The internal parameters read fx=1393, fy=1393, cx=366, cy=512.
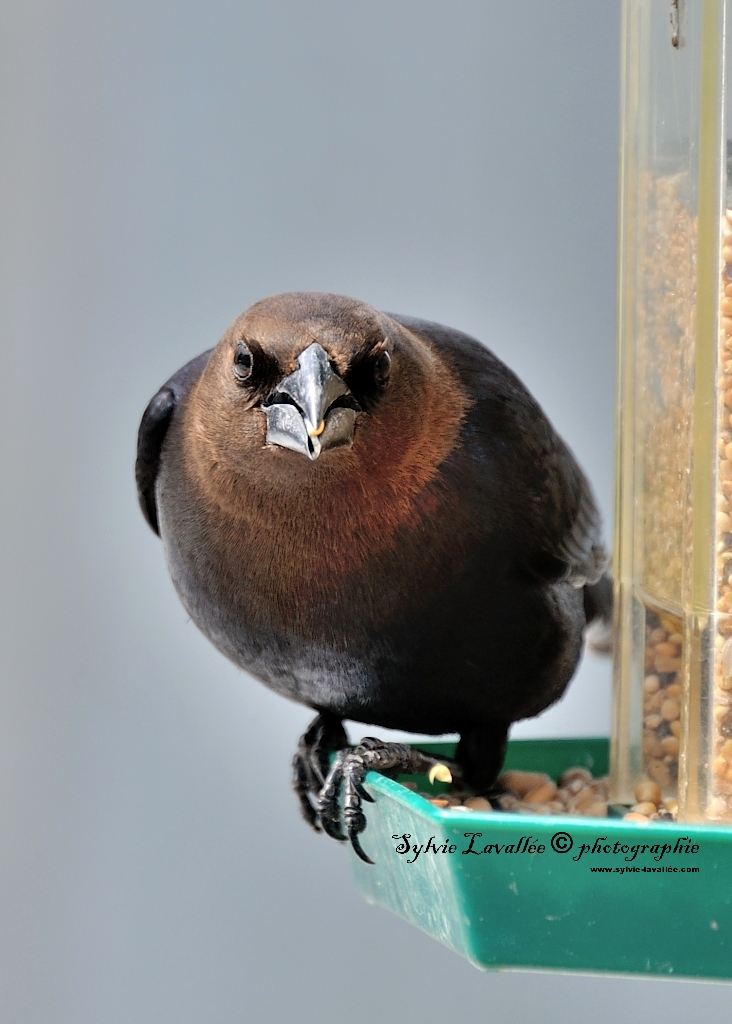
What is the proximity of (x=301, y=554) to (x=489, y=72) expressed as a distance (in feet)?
7.50

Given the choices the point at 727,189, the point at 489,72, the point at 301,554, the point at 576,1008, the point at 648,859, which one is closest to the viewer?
the point at 648,859

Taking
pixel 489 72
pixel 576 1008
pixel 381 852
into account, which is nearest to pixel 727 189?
pixel 381 852

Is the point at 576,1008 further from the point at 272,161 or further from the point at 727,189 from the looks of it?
the point at 727,189

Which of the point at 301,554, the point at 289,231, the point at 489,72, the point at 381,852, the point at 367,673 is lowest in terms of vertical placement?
the point at 381,852

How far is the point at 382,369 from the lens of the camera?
2.45m

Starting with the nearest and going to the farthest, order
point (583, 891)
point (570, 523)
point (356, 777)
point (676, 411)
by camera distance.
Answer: point (583, 891) < point (676, 411) < point (356, 777) < point (570, 523)

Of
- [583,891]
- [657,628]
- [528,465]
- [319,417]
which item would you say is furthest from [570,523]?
[583,891]

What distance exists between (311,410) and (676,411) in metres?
0.61

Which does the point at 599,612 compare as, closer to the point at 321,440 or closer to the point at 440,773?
the point at 440,773

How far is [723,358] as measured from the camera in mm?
2072

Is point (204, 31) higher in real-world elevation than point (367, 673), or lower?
higher

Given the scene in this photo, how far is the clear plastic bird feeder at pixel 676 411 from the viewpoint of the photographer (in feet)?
6.75

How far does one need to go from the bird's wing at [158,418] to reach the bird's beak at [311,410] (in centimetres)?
58

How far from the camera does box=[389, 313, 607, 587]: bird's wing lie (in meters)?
2.69
